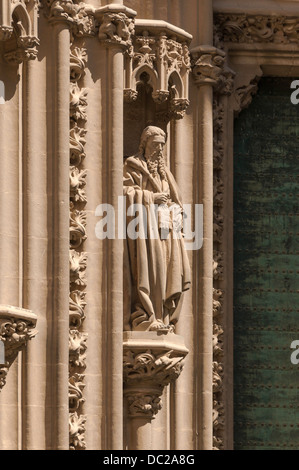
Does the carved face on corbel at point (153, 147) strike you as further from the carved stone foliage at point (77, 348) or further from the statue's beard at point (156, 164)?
the carved stone foliage at point (77, 348)

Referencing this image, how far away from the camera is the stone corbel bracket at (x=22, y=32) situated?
28594mm

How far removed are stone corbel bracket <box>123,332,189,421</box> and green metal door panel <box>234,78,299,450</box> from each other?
7.14 ft

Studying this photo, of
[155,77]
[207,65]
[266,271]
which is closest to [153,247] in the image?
[155,77]

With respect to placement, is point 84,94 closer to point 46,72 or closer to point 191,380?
point 46,72

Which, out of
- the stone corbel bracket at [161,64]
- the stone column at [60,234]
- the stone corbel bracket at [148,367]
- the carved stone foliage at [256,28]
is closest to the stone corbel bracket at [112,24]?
the stone corbel bracket at [161,64]

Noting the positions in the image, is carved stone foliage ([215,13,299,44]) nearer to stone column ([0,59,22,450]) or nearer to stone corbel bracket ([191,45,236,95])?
stone corbel bracket ([191,45,236,95])

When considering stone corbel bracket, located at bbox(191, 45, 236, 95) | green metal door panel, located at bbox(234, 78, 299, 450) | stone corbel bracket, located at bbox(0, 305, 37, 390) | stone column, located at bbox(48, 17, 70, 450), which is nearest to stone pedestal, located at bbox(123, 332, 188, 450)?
stone column, located at bbox(48, 17, 70, 450)

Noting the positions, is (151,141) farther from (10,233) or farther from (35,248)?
(10,233)

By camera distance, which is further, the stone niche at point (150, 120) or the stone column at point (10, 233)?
the stone niche at point (150, 120)

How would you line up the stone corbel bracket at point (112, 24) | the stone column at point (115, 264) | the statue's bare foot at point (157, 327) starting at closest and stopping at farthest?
the stone column at point (115, 264)
the stone corbel bracket at point (112, 24)
the statue's bare foot at point (157, 327)

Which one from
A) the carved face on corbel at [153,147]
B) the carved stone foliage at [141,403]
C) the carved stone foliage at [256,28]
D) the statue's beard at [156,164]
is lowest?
the carved stone foliage at [141,403]

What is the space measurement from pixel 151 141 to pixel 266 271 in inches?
112

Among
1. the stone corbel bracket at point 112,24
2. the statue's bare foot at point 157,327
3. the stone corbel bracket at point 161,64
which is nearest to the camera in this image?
the stone corbel bracket at point 112,24

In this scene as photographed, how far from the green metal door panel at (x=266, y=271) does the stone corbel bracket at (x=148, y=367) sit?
2.18 meters
